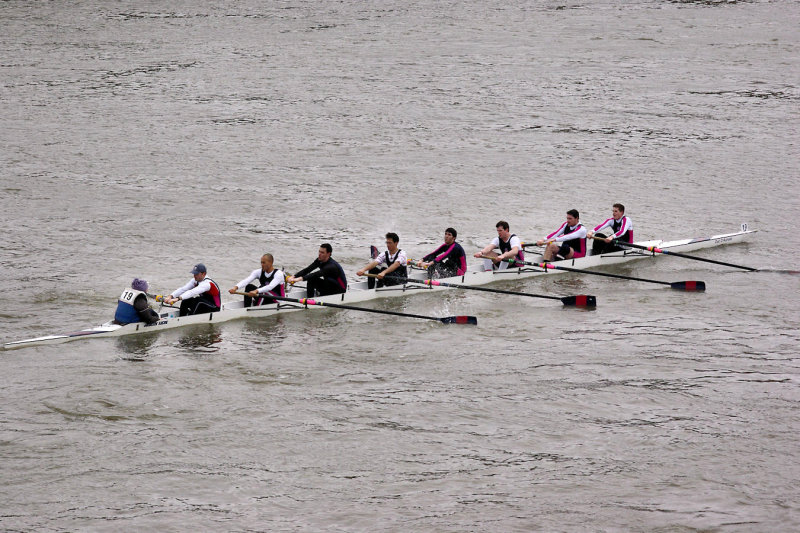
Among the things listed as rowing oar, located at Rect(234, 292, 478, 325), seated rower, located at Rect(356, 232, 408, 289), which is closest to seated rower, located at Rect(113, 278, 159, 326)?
rowing oar, located at Rect(234, 292, 478, 325)

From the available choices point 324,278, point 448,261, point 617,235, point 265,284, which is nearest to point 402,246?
point 448,261

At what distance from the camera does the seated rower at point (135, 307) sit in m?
19.8

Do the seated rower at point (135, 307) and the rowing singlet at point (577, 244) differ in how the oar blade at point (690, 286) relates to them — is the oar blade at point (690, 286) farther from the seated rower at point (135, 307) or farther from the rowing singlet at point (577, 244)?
the seated rower at point (135, 307)

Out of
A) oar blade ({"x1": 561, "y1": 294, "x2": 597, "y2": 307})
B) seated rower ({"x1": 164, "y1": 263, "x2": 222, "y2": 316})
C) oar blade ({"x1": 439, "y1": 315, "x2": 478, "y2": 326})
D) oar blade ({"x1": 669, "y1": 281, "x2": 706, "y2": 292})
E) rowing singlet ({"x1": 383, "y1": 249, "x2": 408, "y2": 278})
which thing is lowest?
oar blade ({"x1": 439, "y1": 315, "x2": 478, "y2": 326})

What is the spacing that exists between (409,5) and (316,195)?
24972 mm

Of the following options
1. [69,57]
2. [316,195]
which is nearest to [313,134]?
[316,195]

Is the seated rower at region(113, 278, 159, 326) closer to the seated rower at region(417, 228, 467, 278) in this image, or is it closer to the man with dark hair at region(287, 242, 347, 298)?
the man with dark hair at region(287, 242, 347, 298)

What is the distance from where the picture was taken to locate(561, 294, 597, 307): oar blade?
2277 cm

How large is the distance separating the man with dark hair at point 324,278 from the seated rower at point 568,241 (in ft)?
18.4

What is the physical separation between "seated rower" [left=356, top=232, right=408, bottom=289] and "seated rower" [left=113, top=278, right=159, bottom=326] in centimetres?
495

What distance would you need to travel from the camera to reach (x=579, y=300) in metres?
22.8

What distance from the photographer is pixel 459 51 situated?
47688mm

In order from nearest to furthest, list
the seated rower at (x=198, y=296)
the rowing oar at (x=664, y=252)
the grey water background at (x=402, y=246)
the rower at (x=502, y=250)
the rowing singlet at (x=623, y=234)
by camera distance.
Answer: the grey water background at (x=402, y=246) < the seated rower at (x=198, y=296) < the rower at (x=502, y=250) < the rowing oar at (x=664, y=252) < the rowing singlet at (x=623, y=234)

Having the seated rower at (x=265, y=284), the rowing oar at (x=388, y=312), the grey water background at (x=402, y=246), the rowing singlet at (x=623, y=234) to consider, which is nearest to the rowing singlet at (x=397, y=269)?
the grey water background at (x=402, y=246)
